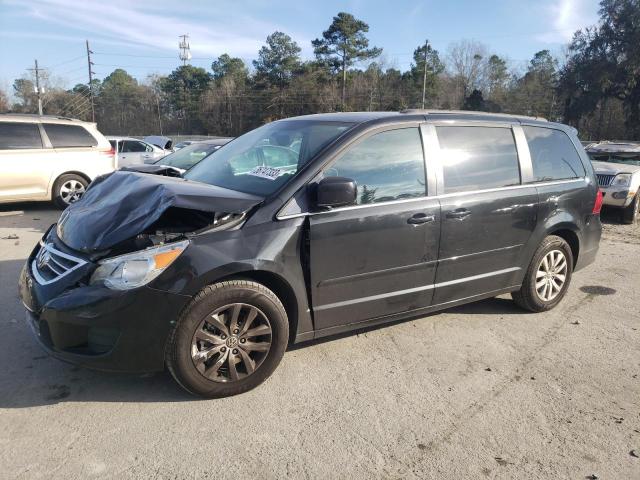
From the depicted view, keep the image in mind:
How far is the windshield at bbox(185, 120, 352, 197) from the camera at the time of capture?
3561 mm

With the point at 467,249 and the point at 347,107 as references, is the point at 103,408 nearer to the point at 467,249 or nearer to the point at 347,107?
the point at 467,249

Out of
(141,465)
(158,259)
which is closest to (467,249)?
(158,259)

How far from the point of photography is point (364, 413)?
3055 millimetres

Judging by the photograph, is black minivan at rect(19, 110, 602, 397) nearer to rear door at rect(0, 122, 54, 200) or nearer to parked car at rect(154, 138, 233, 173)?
parked car at rect(154, 138, 233, 173)

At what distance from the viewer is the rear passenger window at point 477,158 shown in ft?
13.1

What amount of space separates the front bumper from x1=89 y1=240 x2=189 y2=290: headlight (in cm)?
5

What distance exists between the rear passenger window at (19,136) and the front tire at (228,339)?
8283mm

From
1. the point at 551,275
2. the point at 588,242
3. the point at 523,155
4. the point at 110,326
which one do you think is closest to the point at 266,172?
the point at 110,326

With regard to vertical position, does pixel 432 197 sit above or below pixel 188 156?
below

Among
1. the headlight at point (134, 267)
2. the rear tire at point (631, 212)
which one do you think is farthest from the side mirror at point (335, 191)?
the rear tire at point (631, 212)

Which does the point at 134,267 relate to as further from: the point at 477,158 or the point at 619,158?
the point at 619,158

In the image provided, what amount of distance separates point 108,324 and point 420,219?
226cm

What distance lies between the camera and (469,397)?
3283 mm

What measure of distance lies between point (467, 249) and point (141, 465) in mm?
2816
